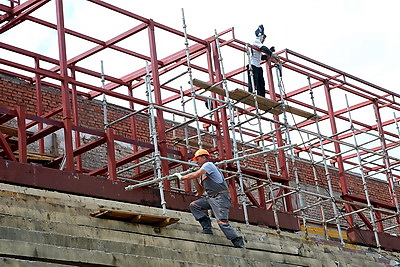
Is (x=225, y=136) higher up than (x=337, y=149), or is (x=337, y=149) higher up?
(x=337, y=149)

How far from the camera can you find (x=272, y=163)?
23.8 m

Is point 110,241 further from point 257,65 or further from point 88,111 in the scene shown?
point 88,111

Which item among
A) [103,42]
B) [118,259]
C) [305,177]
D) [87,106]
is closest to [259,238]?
[118,259]

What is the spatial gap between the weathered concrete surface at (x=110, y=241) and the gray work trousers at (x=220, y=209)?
0.23 metres

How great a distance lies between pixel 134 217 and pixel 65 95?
3.35 metres

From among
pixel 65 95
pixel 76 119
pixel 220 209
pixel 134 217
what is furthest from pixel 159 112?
pixel 134 217

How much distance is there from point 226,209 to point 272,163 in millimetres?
11765

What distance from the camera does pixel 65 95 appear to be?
45.4 ft

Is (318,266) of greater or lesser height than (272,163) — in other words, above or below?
below

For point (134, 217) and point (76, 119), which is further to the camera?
point (76, 119)

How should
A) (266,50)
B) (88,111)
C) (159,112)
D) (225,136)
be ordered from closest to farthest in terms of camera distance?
(159,112)
(225,136)
(266,50)
(88,111)

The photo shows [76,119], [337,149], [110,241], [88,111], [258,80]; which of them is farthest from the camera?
[337,149]

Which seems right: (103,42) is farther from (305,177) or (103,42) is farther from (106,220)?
(305,177)

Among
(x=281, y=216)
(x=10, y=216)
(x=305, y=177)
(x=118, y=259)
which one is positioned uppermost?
(x=305, y=177)
